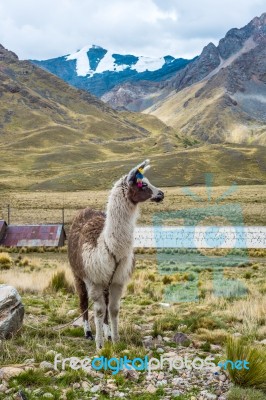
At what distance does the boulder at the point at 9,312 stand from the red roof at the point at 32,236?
2129 cm

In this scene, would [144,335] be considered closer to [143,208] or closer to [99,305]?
[99,305]

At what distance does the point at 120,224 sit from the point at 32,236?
23.0m

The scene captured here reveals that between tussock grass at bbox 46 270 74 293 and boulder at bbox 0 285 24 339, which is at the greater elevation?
boulder at bbox 0 285 24 339

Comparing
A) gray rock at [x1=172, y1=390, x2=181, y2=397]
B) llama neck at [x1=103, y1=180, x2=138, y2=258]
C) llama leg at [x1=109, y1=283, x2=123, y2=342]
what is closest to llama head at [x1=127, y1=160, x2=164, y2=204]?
llama neck at [x1=103, y1=180, x2=138, y2=258]

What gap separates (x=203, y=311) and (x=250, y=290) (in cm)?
314

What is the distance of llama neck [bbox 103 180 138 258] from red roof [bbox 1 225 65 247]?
71.4ft

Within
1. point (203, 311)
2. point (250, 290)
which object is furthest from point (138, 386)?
point (250, 290)

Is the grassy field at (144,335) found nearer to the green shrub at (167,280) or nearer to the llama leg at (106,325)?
the green shrub at (167,280)

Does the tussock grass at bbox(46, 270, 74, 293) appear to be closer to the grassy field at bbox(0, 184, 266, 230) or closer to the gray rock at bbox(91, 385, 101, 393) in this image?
the gray rock at bbox(91, 385, 101, 393)

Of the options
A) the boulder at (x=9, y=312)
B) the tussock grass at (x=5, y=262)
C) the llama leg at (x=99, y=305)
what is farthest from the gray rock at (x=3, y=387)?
the tussock grass at (x=5, y=262)

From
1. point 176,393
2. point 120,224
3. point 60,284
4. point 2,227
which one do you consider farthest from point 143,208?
point 176,393

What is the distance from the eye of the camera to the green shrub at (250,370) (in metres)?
5.43

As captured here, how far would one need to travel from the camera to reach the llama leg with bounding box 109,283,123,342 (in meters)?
7.51

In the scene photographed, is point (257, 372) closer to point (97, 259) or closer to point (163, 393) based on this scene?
point (163, 393)
